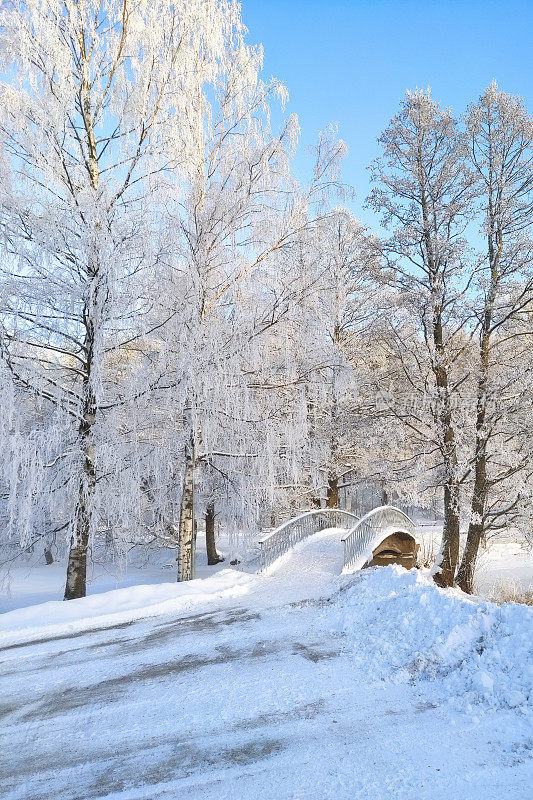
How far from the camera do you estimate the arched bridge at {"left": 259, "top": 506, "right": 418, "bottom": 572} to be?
11.7m

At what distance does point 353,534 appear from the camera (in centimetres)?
1164

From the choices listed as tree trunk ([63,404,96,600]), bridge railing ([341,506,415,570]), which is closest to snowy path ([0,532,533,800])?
tree trunk ([63,404,96,600])

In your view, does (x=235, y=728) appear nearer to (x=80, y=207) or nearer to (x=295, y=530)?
(x=80, y=207)

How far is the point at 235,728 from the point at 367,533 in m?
10.1

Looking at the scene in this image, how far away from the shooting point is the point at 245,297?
9.92 metres

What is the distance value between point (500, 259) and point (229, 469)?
891 centimetres

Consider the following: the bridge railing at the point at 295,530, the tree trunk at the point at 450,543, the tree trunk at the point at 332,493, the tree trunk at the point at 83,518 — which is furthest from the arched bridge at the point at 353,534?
the tree trunk at the point at 83,518

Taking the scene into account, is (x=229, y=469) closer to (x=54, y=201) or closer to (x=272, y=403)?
(x=272, y=403)

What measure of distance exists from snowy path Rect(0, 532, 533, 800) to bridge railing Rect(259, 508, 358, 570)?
19.5ft

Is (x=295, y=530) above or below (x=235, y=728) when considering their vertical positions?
above

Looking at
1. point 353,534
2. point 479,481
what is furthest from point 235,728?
point 479,481

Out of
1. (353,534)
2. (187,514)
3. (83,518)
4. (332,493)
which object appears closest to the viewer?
(83,518)

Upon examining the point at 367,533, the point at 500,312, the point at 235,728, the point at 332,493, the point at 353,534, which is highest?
the point at 500,312

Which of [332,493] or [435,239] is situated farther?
[332,493]
